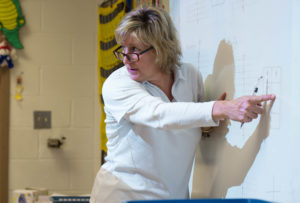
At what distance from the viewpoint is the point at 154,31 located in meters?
1.56

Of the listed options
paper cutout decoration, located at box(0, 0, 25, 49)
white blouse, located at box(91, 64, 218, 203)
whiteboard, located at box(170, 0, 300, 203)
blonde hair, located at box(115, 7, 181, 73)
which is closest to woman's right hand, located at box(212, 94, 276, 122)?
whiteboard, located at box(170, 0, 300, 203)

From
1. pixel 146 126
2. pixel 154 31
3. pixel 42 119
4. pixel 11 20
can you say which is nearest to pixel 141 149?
pixel 146 126

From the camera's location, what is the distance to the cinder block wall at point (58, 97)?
358cm

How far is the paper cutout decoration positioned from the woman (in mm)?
2085

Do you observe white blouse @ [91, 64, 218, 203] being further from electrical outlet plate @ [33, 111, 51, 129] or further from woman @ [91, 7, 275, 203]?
electrical outlet plate @ [33, 111, 51, 129]

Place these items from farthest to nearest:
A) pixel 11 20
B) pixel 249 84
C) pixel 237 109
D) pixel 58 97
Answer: pixel 58 97 < pixel 11 20 < pixel 249 84 < pixel 237 109

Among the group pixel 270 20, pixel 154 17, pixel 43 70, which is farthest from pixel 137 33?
pixel 43 70

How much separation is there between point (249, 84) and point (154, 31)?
35 cm

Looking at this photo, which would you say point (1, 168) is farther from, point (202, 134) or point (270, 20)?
point (270, 20)

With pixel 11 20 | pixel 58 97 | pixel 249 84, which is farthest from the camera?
pixel 58 97

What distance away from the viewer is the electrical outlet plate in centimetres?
359

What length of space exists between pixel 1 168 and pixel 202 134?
2142 mm

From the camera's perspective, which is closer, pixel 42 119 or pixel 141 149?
pixel 141 149

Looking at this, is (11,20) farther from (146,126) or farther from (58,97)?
(146,126)
